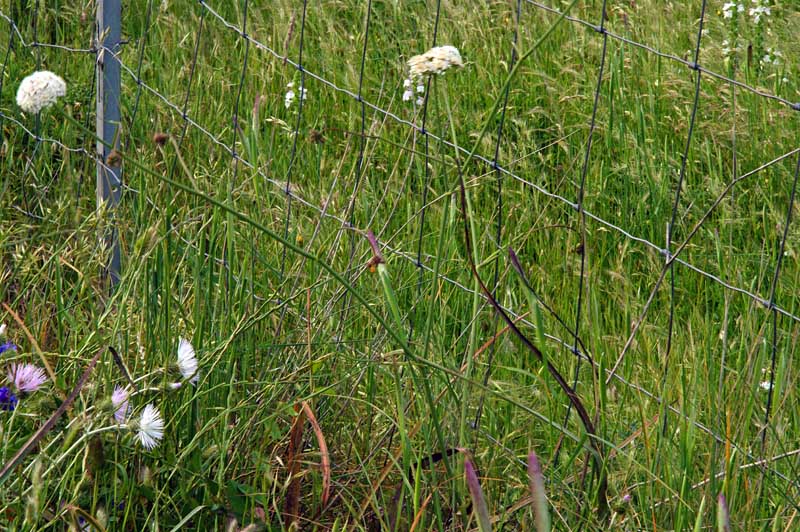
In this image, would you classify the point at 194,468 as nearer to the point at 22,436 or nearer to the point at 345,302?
the point at 22,436

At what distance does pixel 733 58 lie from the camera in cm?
353

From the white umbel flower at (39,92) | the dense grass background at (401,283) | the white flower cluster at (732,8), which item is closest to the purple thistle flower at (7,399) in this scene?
the dense grass background at (401,283)

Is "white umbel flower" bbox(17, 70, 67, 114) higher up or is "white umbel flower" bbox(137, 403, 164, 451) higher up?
"white umbel flower" bbox(17, 70, 67, 114)

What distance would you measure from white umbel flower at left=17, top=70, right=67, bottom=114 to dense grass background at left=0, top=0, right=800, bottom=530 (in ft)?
0.26

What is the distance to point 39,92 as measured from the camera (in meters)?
1.30

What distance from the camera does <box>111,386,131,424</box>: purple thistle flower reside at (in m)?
1.37

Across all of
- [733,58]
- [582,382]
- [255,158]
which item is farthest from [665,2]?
[255,158]

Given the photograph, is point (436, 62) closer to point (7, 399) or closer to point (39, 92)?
point (39, 92)

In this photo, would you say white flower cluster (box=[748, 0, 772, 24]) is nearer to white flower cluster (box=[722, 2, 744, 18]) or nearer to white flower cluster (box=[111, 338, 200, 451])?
white flower cluster (box=[722, 2, 744, 18])

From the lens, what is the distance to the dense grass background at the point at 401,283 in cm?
150

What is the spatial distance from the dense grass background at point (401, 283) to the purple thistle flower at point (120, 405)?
26mm

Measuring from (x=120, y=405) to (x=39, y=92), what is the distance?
41cm

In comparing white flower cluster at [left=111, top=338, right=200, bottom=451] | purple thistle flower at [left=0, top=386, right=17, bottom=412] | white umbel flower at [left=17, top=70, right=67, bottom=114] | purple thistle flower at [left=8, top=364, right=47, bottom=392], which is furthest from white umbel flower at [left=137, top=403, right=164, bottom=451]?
white umbel flower at [left=17, top=70, right=67, bottom=114]

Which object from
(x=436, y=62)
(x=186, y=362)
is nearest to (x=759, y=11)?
(x=436, y=62)
